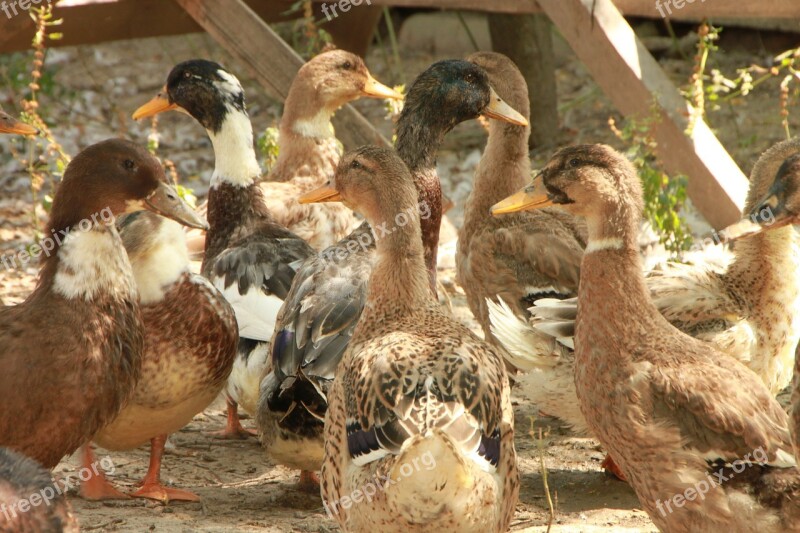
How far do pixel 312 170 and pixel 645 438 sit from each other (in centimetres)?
322

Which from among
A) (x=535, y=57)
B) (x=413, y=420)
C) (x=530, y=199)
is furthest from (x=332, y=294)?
(x=535, y=57)

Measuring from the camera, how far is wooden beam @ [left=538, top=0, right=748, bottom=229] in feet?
17.8

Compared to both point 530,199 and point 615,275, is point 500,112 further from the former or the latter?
point 615,275

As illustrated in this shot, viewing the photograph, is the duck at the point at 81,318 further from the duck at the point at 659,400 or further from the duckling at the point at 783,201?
the duckling at the point at 783,201

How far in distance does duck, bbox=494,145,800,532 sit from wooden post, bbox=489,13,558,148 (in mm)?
4447

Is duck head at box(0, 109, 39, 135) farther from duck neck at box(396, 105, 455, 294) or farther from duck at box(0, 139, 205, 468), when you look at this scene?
duck neck at box(396, 105, 455, 294)

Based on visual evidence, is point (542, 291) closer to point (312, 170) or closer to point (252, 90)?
point (312, 170)

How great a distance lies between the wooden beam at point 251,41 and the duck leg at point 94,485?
283cm

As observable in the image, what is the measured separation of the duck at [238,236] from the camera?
16.5ft

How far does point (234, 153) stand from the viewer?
575 cm

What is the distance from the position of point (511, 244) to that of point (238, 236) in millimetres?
1332
